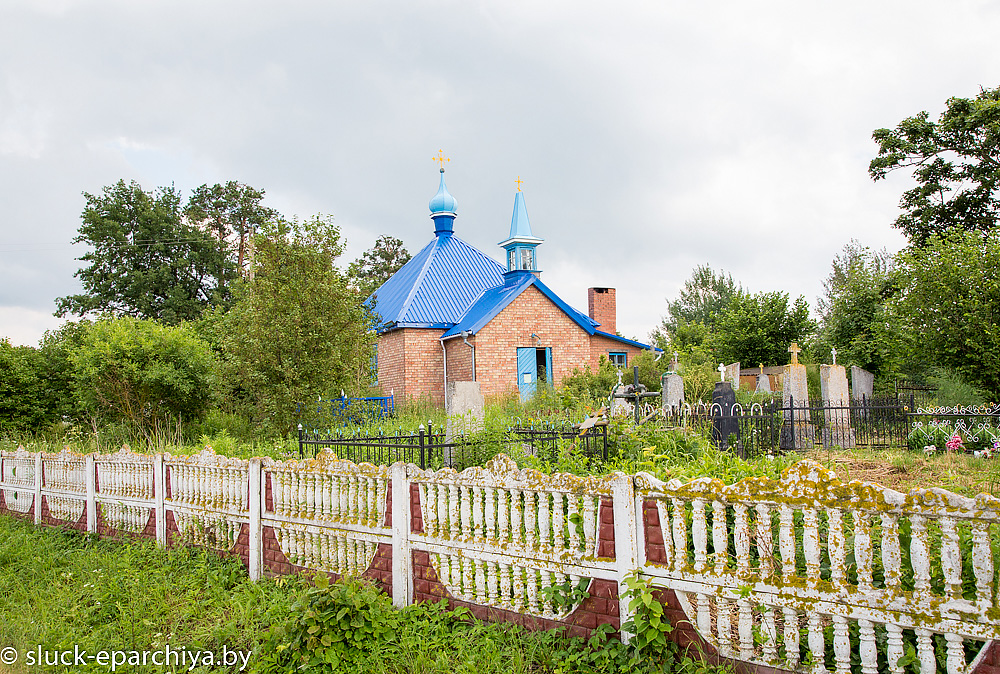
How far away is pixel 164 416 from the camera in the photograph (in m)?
16.1

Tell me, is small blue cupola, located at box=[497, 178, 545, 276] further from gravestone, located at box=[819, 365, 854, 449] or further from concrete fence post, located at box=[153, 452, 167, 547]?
concrete fence post, located at box=[153, 452, 167, 547]

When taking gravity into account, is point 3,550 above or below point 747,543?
below

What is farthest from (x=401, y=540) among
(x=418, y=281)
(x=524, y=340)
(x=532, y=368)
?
(x=418, y=281)

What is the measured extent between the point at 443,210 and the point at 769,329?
14999mm

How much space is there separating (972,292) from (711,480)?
16.5 metres

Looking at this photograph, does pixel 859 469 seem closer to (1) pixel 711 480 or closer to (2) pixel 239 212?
(1) pixel 711 480

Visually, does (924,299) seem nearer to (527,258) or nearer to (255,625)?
Answer: (527,258)

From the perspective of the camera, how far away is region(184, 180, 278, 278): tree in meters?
38.6

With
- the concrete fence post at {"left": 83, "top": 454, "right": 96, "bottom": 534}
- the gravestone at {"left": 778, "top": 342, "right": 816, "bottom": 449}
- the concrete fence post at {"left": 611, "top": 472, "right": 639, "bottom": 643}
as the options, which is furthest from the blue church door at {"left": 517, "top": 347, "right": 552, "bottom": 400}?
the concrete fence post at {"left": 611, "top": 472, "right": 639, "bottom": 643}

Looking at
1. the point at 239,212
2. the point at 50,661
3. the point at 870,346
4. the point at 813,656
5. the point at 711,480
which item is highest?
the point at 239,212

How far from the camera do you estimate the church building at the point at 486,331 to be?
74.5ft

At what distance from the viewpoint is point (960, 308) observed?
17.3m

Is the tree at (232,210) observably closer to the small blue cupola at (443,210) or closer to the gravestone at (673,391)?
the small blue cupola at (443,210)

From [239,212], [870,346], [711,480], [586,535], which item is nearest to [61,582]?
[586,535]
